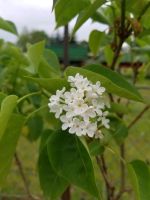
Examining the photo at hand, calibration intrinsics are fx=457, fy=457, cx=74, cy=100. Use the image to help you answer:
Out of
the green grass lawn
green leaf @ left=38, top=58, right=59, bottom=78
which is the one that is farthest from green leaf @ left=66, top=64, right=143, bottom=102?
the green grass lawn

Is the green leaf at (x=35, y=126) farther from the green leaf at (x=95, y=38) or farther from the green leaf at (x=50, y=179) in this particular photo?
the green leaf at (x=50, y=179)

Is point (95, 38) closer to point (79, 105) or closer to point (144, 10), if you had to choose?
point (144, 10)

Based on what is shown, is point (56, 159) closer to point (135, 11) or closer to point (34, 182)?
point (135, 11)

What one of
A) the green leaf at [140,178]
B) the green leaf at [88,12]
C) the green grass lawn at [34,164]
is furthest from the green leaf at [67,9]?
the green grass lawn at [34,164]

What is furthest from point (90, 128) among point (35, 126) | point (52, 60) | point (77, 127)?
point (35, 126)

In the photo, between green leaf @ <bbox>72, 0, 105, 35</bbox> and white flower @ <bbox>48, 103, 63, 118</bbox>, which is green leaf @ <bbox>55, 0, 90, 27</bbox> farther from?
white flower @ <bbox>48, 103, 63, 118</bbox>
